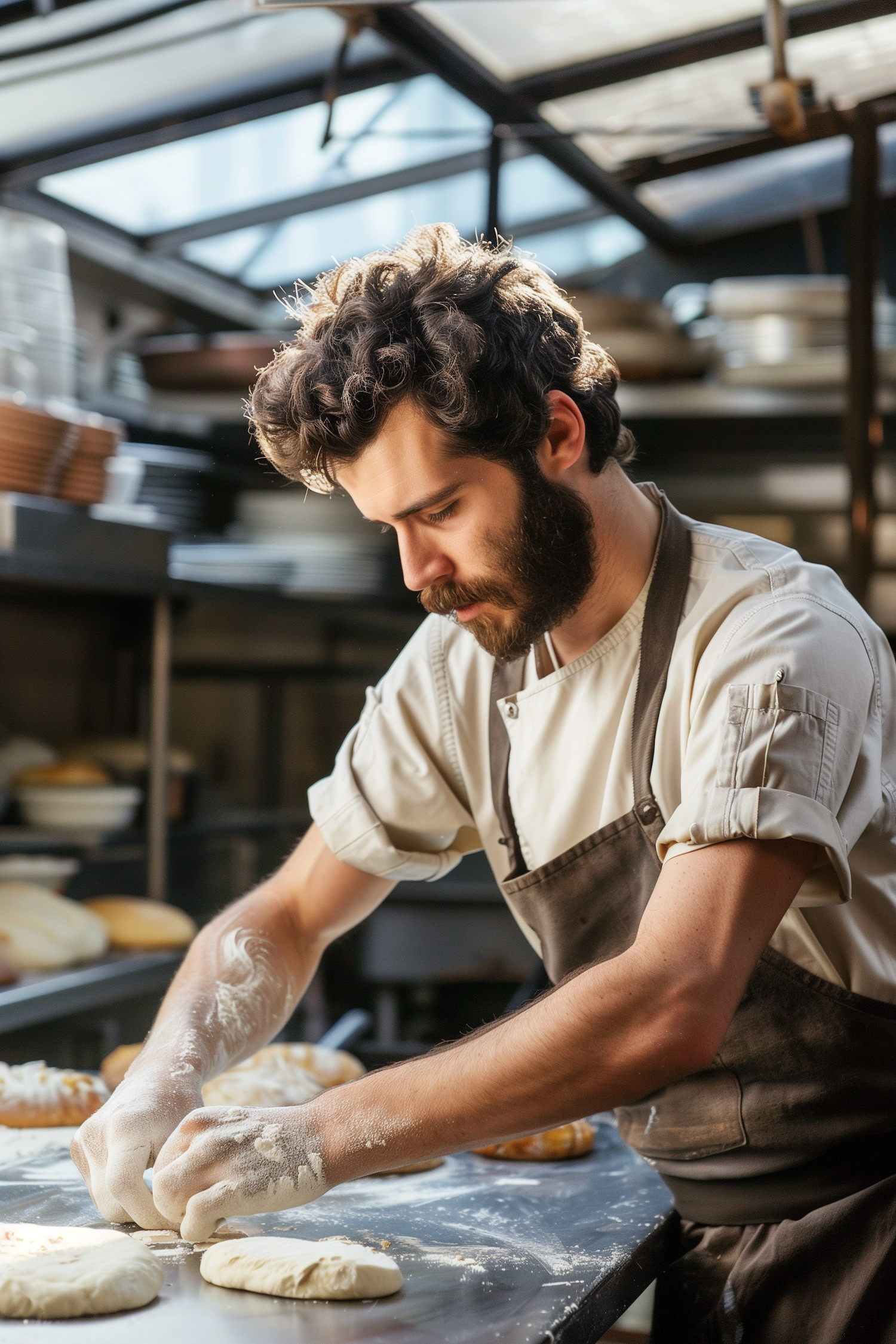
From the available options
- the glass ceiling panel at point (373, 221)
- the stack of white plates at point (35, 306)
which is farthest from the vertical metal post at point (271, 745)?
the stack of white plates at point (35, 306)

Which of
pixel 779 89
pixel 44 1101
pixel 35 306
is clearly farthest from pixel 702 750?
pixel 35 306

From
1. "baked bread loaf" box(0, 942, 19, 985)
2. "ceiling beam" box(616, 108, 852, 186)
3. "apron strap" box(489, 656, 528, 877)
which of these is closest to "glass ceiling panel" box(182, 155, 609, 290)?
"ceiling beam" box(616, 108, 852, 186)

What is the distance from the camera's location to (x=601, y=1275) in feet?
3.96

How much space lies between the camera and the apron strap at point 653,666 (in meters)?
1.35

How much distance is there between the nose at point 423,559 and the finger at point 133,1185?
2.03ft

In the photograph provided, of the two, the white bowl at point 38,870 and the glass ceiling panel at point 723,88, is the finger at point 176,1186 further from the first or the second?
the glass ceiling panel at point 723,88

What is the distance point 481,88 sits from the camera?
8.18 ft

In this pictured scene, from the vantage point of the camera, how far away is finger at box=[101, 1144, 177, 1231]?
1.24 metres

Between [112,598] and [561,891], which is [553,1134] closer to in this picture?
[561,891]

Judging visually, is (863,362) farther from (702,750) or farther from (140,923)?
(140,923)

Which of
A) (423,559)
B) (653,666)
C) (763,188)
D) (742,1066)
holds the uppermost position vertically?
(763,188)

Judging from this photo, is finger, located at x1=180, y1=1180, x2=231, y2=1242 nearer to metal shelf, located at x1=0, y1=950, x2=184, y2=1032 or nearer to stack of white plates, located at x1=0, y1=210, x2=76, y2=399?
metal shelf, located at x1=0, y1=950, x2=184, y2=1032

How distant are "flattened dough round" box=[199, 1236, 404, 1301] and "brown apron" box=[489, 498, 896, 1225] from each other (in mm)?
340

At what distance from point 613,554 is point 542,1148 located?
75 cm
